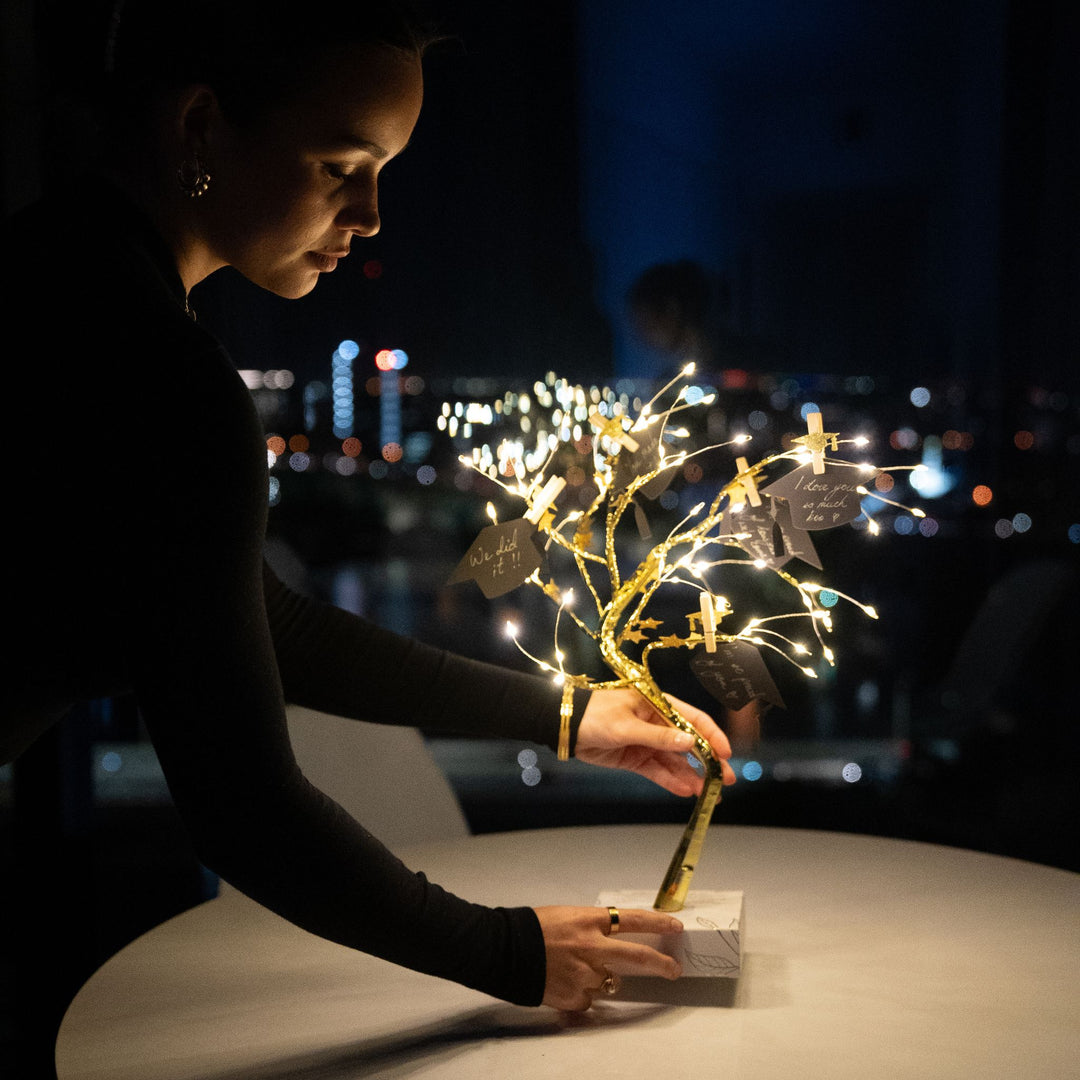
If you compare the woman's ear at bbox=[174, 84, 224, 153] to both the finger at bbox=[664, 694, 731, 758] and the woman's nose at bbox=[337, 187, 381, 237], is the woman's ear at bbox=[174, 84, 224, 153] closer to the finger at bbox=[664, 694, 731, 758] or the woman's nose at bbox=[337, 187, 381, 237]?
the woman's nose at bbox=[337, 187, 381, 237]

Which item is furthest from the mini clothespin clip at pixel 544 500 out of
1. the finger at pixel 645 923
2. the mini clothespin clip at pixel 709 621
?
the finger at pixel 645 923

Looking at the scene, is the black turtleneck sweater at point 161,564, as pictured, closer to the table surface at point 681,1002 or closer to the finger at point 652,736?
the table surface at point 681,1002

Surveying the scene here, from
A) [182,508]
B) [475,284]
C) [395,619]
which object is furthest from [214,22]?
[395,619]

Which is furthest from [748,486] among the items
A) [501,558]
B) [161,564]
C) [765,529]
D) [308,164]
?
[161,564]

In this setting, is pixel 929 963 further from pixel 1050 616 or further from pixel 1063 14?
pixel 1063 14

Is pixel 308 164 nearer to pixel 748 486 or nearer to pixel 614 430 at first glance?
pixel 614 430

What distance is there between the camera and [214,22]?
3.25 feet

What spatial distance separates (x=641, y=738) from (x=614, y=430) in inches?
14.2

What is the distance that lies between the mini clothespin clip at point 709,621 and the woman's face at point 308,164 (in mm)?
515

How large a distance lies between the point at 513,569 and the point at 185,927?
22.4 inches

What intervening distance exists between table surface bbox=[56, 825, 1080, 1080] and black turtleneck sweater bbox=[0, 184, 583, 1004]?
0.14m

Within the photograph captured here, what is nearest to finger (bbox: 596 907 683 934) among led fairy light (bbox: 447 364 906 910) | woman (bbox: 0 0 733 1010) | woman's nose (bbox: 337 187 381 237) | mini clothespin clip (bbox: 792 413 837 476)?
woman (bbox: 0 0 733 1010)

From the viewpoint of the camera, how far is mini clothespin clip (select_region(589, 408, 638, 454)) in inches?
53.5

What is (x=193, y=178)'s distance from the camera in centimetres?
105
